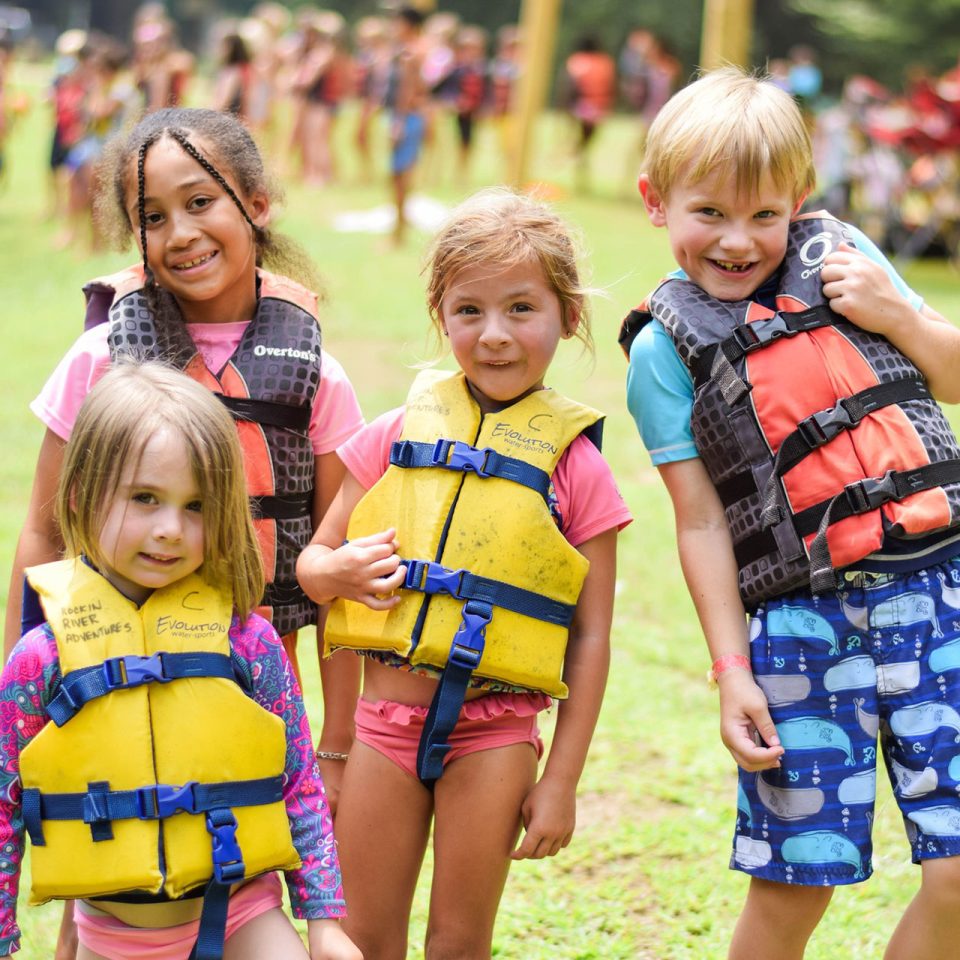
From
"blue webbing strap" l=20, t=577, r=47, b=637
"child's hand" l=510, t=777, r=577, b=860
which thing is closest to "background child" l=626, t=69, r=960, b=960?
"child's hand" l=510, t=777, r=577, b=860

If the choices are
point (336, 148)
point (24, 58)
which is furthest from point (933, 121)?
point (24, 58)

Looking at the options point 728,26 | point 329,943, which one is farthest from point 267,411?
point 728,26

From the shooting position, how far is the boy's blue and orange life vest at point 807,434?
2.57m

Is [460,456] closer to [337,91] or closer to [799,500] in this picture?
Result: [799,500]

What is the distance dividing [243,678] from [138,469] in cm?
41

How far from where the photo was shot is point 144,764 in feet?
7.43

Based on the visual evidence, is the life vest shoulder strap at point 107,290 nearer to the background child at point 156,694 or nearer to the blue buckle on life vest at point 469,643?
the background child at point 156,694

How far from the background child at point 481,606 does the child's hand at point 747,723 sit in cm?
25

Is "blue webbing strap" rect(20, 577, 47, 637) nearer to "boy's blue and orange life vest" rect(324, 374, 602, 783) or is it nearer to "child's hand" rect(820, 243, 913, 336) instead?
"boy's blue and orange life vest" rect(324, 374, 602, 783)

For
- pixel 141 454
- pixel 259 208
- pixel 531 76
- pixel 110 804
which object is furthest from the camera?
pixel 531 76

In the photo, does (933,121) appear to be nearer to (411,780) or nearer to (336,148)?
(336,148)

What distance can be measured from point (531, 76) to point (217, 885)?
39.7 feet

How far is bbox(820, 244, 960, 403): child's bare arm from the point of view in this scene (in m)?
2.67

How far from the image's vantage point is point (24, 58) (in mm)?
36844
